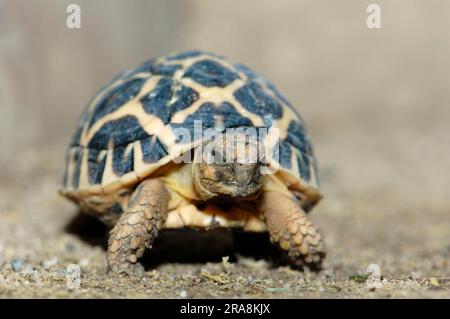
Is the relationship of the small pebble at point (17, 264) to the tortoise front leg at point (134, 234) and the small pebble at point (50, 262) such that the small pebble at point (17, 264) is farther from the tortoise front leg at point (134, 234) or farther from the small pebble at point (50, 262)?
the tortoise front leg at point (134, 234)

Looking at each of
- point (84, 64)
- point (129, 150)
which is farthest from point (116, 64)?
point (129, 150)

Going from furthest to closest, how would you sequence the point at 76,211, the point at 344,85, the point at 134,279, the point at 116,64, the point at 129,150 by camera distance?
the point at 344,85 → the point at 116,64 → the point at 76,211 → the point at 129,150 → the point at 134,279

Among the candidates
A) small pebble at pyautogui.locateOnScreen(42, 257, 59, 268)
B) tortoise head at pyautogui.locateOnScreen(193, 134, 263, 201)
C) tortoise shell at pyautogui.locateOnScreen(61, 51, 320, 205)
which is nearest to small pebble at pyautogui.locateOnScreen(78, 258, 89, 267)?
small pebble at pyautogui.locateOnScreen(42, 257, 59, 268)

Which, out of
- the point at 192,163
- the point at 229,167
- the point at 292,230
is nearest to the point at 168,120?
the point at 192,163

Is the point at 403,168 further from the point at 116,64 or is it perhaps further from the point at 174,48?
the point at 174,48

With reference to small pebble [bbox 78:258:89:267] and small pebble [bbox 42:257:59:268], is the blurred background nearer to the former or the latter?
small pebble [bbox 42:257:59:268]
